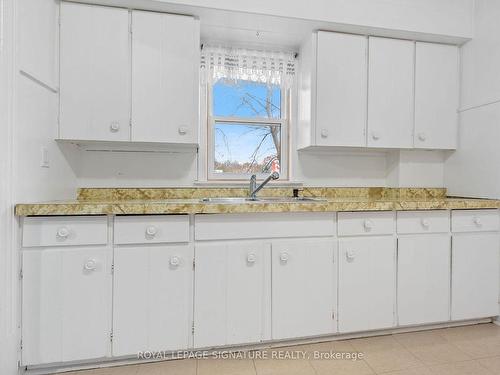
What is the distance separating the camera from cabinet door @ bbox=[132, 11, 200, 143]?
189 cm

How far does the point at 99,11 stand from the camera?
1.83 meters

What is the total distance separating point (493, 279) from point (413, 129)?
117 centimetres

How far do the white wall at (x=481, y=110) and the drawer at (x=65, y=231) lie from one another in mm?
2538

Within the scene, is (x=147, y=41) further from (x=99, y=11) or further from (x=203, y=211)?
(x=203, y=211)

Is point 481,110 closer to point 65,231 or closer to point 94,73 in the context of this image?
point 94,73

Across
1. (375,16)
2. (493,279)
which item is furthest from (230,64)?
(493,279)

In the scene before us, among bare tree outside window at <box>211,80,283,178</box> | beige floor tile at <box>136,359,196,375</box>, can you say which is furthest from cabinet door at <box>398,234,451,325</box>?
beige floor tile at <box>136,359,196,375</box>

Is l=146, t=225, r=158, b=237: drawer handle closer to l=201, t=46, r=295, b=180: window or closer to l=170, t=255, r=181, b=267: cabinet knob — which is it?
l=170, t=255, r=181, b=267: cabinet knob

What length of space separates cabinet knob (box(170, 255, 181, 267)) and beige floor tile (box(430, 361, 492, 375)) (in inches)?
56.9

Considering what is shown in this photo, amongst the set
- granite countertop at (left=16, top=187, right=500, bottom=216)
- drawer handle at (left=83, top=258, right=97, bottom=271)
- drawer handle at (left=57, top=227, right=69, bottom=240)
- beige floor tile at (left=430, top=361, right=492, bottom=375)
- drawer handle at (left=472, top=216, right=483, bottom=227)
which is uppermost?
granite countertop at (left=16, top=187, right=500, bottom=216)

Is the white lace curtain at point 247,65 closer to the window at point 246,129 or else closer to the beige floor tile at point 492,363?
the window at point 246,129

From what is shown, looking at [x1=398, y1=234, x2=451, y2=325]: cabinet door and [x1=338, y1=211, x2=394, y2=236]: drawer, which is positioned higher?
[x1=338, y1=211, x2=394, y2=236]: drawer

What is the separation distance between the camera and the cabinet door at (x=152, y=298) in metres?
1.55

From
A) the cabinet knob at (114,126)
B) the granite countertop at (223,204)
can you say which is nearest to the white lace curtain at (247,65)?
the cabinet knob at (114,126)
